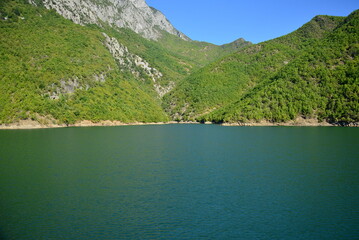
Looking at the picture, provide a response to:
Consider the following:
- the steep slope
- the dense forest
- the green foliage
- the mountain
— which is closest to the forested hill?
the green foliage


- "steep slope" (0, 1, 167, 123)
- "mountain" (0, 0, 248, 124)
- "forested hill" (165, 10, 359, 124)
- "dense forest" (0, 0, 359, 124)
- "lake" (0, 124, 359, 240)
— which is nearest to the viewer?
"lake" (0, 124, 359, 240)

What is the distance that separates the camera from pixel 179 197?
1071 inches

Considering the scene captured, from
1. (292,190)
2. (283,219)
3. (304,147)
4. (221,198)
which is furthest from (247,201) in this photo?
(304,147)

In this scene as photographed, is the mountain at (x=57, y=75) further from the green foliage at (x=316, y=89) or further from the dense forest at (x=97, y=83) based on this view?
the green foliage at (x=316, y=89)

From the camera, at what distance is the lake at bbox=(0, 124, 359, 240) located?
20391 millimetres

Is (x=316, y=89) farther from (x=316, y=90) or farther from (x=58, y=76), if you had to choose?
(x=58, y=76)

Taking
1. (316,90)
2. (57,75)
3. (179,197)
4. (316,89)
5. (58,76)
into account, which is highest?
(316,89)

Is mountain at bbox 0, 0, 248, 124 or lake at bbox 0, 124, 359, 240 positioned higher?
mountain at bbox 0, 0, 248, 124

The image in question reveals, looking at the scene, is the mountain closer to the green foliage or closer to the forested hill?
the forested hill

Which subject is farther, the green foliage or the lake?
the green foliage

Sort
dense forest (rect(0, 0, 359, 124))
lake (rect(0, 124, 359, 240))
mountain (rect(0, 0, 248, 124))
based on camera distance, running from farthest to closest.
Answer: dense forest (rect(0, 0, 359, 124)) < mountain (rect(0, 0, 248, 124)) < lake (rect(0, 124, 359, 240))

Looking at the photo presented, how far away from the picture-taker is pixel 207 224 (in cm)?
2133

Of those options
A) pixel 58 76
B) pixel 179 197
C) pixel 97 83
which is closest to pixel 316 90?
pixel 97 83

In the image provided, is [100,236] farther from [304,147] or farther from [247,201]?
[304,147]
